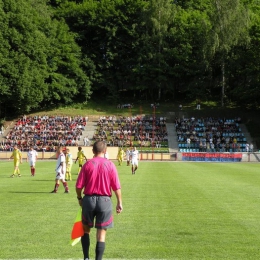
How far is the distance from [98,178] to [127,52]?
253 ft

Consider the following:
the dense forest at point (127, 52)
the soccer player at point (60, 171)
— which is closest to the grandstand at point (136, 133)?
the dense forest at point (127, 52)

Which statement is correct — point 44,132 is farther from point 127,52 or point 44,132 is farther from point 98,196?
point 98,196

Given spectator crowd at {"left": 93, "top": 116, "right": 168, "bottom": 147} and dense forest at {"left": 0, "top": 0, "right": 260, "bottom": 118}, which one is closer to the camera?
spectator crowd at {"left": 93, "top": 116, "right": 168, "bottom": 147}

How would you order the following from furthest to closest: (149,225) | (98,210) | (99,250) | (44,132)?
(44,132), (149,225), (98,210), (99,250)

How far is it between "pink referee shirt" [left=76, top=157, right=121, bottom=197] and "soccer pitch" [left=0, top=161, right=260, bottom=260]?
61.1 inches

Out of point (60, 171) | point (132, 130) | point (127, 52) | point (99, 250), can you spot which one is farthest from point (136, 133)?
point (99, 250)

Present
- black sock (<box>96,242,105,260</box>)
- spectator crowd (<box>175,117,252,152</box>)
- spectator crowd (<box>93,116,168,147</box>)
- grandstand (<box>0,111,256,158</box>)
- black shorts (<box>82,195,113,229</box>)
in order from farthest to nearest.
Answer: spectator crowd (<box>93,116,168,147</box>), grandstand (<box>0,111,256,158</box>), spectator crowd (<box>175,117,252,152</box>), black shorts (<box>82,195,113,229</box>), black sock (<box>96,242,105,260</box>)

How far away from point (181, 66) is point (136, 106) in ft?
30.0

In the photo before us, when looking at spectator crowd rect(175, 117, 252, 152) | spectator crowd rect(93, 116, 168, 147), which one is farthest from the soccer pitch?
spectator crowd rect(93, 116, 168, 147)

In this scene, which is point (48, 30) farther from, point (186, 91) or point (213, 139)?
point (213, 139)

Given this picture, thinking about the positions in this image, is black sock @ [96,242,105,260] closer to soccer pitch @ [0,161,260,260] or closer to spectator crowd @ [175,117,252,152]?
soccer pitch @ [0,161,260,260]

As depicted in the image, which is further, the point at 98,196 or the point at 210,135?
the point at 210,135

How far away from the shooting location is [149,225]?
12.5 metres

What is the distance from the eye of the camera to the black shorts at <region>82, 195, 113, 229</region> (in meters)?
8.36
